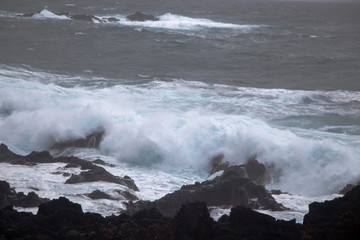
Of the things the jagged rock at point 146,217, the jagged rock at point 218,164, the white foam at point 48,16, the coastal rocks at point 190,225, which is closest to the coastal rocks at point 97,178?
the jagged rock at point 218,164

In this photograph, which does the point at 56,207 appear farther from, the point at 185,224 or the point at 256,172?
the point at 256,172

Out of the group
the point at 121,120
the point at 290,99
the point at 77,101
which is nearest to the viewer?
the point at 121,120

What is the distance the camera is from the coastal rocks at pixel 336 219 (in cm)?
664

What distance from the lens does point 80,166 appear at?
13992 mm

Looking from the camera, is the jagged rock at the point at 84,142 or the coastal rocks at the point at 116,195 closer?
the coastal rocks at the point at 116,195

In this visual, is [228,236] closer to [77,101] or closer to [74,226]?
[74,226]

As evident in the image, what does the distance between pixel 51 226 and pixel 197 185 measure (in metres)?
4.70

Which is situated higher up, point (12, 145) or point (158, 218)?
point (158, 218)

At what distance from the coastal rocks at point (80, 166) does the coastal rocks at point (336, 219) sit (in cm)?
602

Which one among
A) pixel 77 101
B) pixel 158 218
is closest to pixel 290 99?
pixel 77 101

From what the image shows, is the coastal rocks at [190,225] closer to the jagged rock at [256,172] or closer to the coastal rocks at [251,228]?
the coastal rocks at [251,228]

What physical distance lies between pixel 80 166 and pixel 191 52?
23.7m

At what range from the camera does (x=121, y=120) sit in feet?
63.9

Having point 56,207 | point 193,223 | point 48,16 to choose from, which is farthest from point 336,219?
point 48,16
